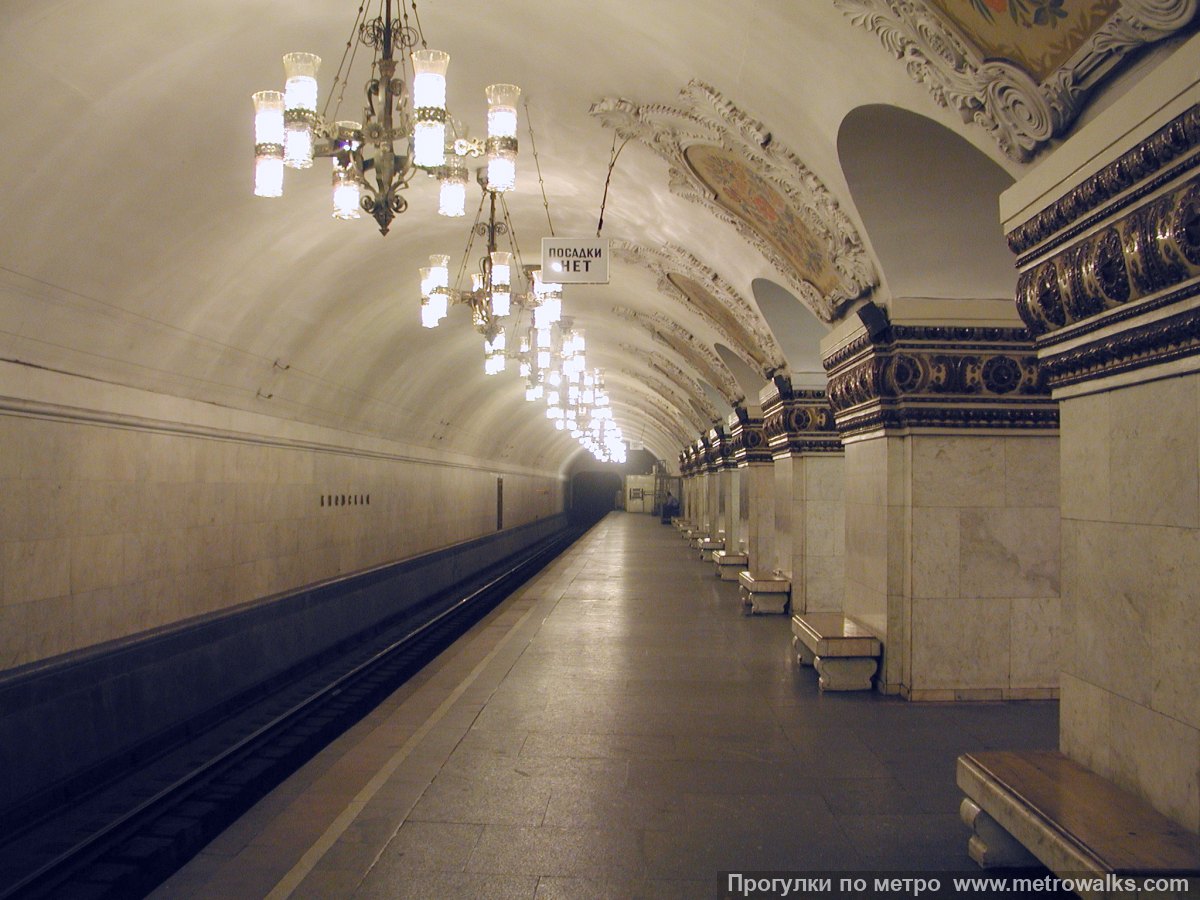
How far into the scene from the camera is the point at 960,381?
7207mm

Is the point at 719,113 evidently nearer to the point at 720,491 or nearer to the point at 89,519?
the point at 89,519

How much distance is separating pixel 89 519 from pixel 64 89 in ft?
13.2

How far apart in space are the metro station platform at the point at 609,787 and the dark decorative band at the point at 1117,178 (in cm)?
267

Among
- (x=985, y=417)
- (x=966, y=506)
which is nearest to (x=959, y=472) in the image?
(x=966, y=506)

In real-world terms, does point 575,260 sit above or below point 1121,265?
above

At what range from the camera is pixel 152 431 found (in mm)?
10219

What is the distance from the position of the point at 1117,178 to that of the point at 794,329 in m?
8.40

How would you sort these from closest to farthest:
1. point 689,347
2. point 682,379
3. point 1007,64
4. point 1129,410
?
point 1129,410 → point 1007,64 → point 689,347 → point 682,379

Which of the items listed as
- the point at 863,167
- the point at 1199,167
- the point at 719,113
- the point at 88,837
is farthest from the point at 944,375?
the point at 88,837

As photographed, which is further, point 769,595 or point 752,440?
point 752,440

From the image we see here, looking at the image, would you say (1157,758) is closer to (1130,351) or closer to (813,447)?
(1130,351)

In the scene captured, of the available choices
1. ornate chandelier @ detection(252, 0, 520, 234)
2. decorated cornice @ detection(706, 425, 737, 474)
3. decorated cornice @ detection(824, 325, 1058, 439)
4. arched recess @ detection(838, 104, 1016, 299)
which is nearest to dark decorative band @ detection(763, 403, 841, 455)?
decorated cornice @ detection(824, 325, 1058, 439)

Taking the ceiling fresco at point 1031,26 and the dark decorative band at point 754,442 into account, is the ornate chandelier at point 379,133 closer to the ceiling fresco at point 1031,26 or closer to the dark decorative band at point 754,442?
the ceiling fresco at point 1031,26

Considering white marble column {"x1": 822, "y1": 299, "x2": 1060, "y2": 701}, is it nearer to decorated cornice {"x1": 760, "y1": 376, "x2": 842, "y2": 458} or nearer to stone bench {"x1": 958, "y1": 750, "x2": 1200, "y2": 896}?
stone bench {"x1": 958, "y1": 750, "x2": 1200, "y2": 896}
